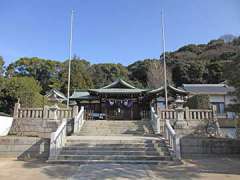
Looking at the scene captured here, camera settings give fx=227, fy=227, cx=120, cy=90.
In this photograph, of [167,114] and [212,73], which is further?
[212,73]

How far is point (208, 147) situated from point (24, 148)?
773 centimetres

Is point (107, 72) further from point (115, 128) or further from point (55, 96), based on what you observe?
point (115, 128)

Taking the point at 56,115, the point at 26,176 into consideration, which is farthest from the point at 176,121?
the point at 26,176

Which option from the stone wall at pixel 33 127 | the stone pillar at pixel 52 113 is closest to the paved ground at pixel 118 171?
the stone wall at pixel 33 127

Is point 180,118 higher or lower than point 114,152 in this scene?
higher

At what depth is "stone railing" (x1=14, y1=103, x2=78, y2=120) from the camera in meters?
13.3

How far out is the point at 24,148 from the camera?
9336 millimetres

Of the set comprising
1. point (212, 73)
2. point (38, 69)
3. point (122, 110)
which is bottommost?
point (122, 110)

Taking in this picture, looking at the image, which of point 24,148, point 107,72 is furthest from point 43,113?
point 107,72

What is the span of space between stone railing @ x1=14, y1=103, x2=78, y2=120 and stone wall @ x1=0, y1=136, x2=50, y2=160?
154 inches

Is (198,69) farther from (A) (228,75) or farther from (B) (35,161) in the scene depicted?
(B) (35,161)

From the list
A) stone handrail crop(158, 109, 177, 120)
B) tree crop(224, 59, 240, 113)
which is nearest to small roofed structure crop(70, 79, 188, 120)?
stone handrail crop(158, 109, 177, 120)

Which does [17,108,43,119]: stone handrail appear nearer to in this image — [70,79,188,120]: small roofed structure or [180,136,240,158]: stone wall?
[70,79,188,120]: small roofed structure

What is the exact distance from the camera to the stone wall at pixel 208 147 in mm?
9641
